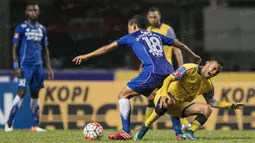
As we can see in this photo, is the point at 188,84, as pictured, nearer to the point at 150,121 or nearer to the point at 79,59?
the point at 150,121

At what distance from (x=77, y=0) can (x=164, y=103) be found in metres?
13.5

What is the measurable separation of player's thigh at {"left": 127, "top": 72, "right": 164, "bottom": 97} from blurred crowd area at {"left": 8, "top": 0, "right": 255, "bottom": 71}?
1117cm

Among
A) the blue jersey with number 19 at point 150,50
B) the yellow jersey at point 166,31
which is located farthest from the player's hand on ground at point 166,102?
the yellow jersey at point 166,31

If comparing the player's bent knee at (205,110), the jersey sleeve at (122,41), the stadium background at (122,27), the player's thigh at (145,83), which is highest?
the jersey sleeve at (122,41)

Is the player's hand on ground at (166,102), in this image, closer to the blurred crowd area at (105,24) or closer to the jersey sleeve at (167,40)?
the jersey sleeve at (167,40)

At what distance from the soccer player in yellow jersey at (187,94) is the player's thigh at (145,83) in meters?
0.27

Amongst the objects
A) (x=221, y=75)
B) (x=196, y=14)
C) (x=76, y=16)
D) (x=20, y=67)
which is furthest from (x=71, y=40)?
(x=20, y=67)

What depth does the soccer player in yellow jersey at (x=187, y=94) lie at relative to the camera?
10.5 m

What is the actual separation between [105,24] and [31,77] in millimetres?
9391

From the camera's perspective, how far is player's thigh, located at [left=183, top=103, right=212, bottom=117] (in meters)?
10.9

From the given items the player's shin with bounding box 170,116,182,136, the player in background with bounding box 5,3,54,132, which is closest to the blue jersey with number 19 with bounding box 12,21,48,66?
the player in background with bounding box 5,3,54,132

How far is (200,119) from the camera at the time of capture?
35.5ft

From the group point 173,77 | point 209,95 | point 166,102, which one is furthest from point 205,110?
point 173,77

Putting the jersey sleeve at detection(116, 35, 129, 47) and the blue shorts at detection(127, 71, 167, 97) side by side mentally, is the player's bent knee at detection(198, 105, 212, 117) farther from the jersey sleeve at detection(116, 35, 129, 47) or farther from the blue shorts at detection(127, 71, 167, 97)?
the jersey sleeve at detection(116, 35, 129, 47)
